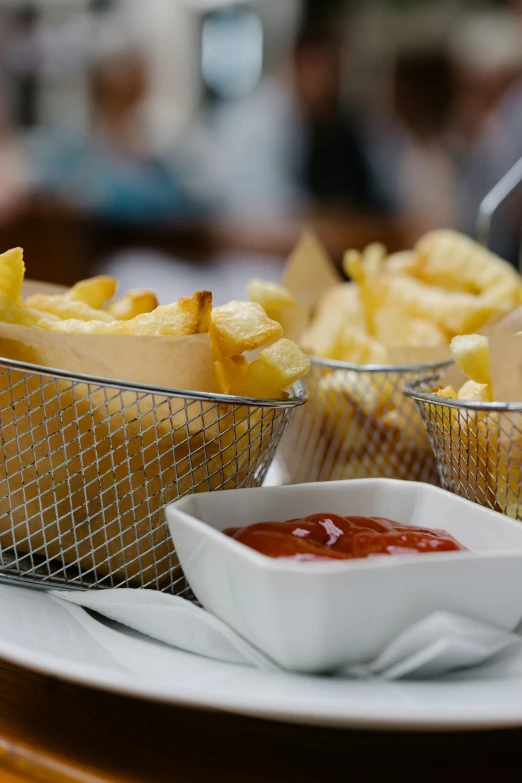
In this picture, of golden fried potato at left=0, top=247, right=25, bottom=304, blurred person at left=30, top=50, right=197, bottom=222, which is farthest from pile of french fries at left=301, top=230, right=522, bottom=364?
blurred person at left=30, top=50, right=197, bottom=222

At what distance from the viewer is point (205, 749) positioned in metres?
0.62

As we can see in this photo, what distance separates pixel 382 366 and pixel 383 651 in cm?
55

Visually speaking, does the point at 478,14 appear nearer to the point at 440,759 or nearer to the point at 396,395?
the point at 396,395

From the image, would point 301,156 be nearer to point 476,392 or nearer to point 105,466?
point 476,392

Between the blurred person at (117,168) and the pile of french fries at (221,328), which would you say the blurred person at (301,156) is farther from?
the pile of french fries at (221,328)

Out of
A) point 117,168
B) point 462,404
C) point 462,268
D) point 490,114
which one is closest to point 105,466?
point 462,404

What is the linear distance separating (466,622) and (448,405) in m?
0.27

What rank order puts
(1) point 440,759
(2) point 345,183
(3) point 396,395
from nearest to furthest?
(1) point 440,759
(3) point 396,395
(2) point 345,183

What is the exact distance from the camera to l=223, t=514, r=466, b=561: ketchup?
0.66 m

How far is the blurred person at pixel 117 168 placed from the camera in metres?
5.17

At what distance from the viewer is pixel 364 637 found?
63 centimetres

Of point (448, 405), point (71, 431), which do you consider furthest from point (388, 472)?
point (71, 431)

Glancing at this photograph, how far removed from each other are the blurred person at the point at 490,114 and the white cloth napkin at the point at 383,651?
5.51ft

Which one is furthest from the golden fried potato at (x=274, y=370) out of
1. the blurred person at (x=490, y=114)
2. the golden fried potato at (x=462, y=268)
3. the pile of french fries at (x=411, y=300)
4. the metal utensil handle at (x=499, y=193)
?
the blurred person at (x=490, y=114)
